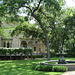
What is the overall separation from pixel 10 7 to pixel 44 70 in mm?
Answer: 10959

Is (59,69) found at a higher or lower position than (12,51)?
lower

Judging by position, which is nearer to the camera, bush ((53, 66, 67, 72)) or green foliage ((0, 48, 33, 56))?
bush ((53, 66, 67, 72))

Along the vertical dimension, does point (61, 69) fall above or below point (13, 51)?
below

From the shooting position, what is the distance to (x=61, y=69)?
12539mm

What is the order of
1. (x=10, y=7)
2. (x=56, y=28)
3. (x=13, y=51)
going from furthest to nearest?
1. (x=56, y=28)
2. (x=13, y=51)
3. (x=10, y=7)

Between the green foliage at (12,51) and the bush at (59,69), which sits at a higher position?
the green foliage at (12,51)

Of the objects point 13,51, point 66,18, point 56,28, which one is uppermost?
point 66,18

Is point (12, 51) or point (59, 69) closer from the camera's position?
point (59, 69)

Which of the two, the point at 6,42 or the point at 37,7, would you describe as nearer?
the point at 37,7

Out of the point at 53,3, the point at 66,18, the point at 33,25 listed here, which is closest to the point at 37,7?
the point at 53,3

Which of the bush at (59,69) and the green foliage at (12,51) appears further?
the green foliage at (12,51)

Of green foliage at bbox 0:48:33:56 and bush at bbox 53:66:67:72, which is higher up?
green foliage at bbox 0:48:33:56

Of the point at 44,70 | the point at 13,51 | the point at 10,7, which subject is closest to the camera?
the point at 44,70

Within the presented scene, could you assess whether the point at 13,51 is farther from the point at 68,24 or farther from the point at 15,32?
the point at 68,24
